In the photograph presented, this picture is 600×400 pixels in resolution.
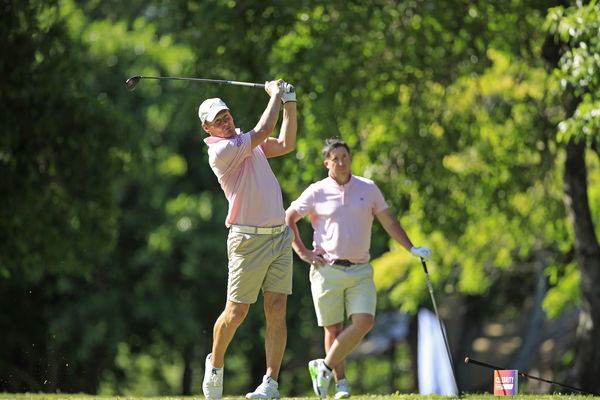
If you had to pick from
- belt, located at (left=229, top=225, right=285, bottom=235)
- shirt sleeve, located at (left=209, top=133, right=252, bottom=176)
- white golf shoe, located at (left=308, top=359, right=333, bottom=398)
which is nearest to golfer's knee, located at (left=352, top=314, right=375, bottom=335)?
white golf shoe, located at (left=308, top=359, right=333, bottom=398)

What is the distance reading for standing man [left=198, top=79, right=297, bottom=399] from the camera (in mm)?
7965

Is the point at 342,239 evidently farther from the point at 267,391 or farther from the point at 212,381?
the point at 212,381

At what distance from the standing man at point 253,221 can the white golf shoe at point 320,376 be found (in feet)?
1.20

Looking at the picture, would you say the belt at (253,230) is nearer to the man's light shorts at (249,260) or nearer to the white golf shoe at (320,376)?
the man's light shorts at (249,260)

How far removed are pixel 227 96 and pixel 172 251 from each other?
1109cm

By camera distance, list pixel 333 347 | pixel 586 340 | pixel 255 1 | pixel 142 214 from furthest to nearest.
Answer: pixel 142 214, pixel 586 340, pixel 255 1, pixel 333 347

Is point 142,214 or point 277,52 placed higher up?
point 277,52

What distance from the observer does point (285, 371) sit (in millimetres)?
30219

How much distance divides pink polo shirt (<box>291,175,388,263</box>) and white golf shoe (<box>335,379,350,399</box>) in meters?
0.91

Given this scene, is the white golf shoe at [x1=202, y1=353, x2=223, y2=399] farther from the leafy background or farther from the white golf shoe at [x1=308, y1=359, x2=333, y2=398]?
the leafy background

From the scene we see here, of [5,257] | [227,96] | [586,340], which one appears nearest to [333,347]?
[227,96]

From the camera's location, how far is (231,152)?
7.89m

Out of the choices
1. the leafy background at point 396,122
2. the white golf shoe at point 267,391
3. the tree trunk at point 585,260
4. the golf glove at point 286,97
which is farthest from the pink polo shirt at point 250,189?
the tree trunk at point 585,260

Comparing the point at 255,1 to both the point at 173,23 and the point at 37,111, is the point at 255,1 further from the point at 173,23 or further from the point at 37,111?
the point at 37,111
